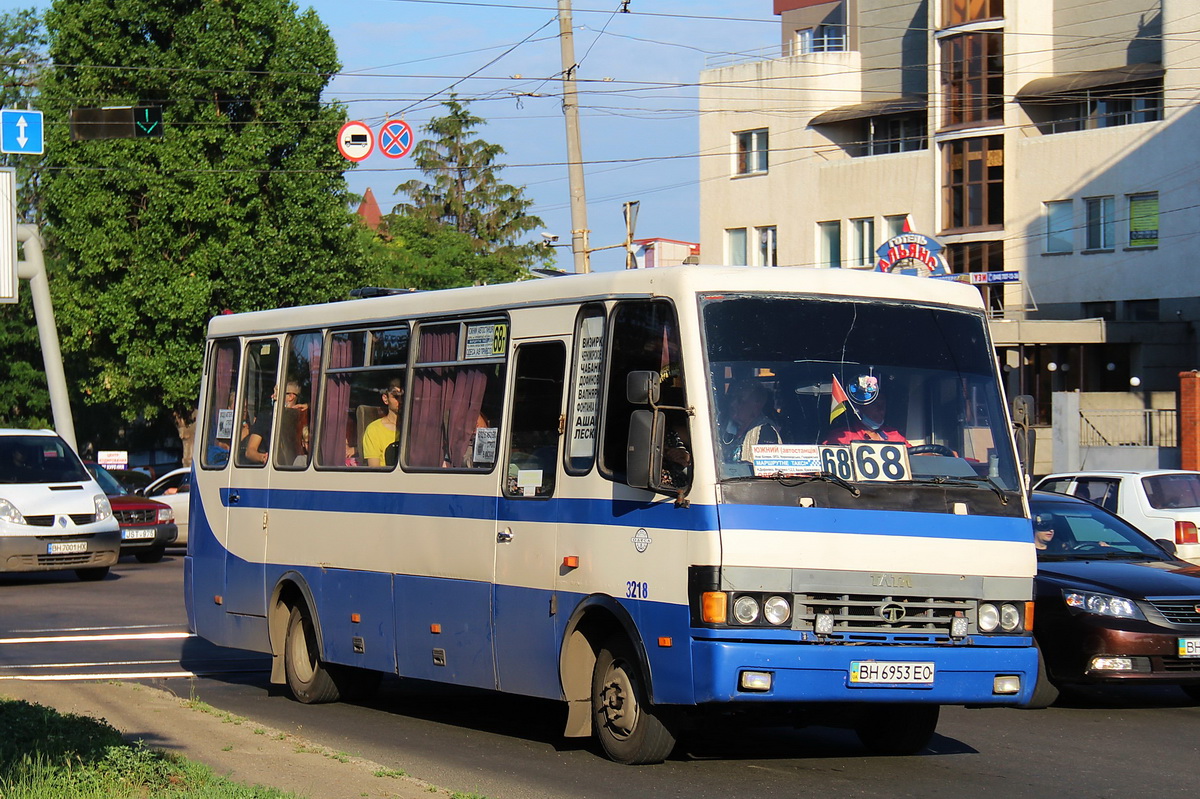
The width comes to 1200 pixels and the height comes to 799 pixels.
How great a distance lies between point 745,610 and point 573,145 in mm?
16692

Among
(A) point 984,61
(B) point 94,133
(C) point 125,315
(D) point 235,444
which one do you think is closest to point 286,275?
(C) point 125,315

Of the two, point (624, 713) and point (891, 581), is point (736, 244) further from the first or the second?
point (891, 581)

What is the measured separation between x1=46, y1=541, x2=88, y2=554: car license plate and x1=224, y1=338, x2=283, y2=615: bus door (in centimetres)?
1076

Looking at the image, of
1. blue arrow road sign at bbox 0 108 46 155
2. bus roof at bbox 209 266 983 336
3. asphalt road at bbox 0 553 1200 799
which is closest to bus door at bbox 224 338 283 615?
asphalt road at bbox 0 553 1200 799

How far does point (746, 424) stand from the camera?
8.80 m

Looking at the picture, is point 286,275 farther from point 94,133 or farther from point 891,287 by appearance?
point 891,287

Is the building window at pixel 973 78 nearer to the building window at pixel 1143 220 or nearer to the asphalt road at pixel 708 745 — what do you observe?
the building window at pixel 1143 220

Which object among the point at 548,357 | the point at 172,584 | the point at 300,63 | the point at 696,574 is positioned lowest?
the point at 172,584

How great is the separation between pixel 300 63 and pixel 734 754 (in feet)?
117

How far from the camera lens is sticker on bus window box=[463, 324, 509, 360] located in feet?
35.0

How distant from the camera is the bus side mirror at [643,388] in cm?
861

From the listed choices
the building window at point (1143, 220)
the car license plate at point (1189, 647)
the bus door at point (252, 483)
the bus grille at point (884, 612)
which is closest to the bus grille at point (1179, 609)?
the car license plate at point (1189, 647)

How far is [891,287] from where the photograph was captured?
378 inches

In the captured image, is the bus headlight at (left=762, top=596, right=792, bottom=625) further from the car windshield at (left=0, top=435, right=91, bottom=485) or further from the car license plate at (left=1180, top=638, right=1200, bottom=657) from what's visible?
the car windshield at (left=0, top=435, right=91, bottom=485)
